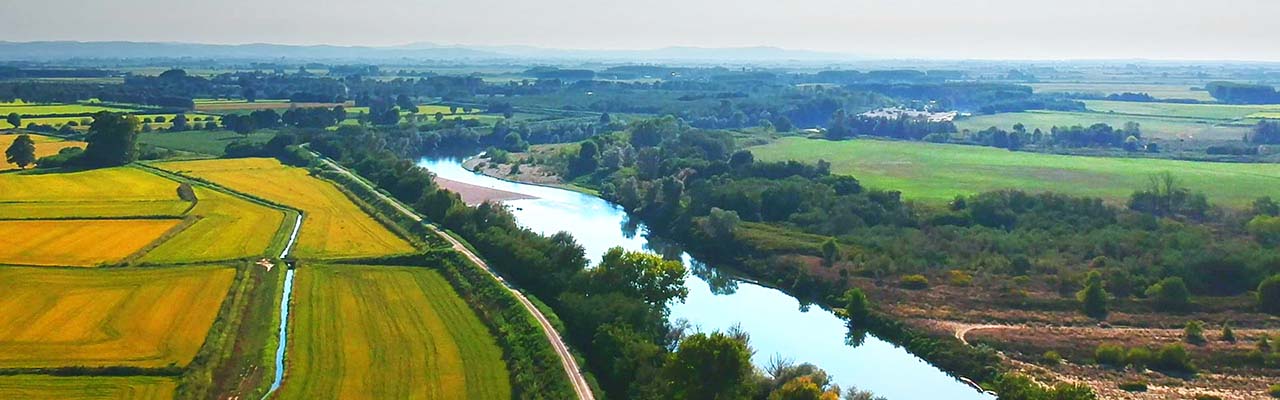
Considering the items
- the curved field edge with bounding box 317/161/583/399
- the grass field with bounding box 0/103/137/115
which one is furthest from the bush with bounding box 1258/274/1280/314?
the grass field with bounding box 0/103/137/115

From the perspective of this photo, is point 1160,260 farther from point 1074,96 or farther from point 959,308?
point 1074,96

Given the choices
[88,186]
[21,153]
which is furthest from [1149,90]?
[21,153]

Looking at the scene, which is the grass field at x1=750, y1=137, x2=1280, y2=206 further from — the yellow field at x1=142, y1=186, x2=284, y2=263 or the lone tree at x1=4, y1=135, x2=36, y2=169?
the lone tree at x1=4, y1=135, x2=36, y2=169

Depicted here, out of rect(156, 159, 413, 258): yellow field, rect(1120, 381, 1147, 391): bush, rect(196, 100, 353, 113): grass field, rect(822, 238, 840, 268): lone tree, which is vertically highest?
rect(196, 100, 353, 113): grass field

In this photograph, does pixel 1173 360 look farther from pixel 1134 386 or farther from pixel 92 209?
pixel 92 209

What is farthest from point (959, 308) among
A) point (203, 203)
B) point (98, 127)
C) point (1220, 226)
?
point (98, 127)
